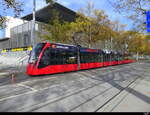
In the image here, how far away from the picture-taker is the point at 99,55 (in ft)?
77.3

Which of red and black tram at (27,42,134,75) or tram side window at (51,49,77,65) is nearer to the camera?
red and black tram at (27,42,134,75)

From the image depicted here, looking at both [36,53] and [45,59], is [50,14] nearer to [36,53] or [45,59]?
[36,53]

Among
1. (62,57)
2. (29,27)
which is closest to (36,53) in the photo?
(62,57)

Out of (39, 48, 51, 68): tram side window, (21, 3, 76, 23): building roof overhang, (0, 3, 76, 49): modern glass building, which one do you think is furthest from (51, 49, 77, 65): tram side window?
(21, 3, 76, 23): building roof overhang

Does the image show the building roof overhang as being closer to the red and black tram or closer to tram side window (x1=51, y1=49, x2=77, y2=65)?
the red and black tram

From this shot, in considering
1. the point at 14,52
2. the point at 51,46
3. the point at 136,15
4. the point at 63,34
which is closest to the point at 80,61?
the point at 51,46

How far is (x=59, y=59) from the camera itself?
15102 millimetres

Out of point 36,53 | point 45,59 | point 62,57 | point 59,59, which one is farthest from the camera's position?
point 62,57

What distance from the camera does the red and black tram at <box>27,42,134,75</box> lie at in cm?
1313

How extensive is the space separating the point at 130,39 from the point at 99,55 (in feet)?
96.2

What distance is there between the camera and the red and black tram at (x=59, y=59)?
1313cm

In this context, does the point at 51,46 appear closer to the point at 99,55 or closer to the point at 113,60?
the point at 99,55

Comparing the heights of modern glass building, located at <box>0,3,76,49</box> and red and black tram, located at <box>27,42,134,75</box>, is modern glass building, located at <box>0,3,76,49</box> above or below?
above

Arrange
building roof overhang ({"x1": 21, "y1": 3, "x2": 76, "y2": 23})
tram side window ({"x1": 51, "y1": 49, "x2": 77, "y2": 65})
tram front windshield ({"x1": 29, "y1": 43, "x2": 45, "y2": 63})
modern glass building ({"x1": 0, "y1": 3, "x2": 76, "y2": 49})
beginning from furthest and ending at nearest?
building roof overhang ({"x1": 21, "y1": 3, "x2": 76, "y2": 23})
modern glass building ({"x1": 0, "y1": 3, "x2": 76, "y2": 49})
tram side window ({"x1": 51, "y1": 49, "x2": 77, "y2": 65})
tram front windshield ({"x1": 29, "y1": 43, "x2": 45, "y2": 63})
